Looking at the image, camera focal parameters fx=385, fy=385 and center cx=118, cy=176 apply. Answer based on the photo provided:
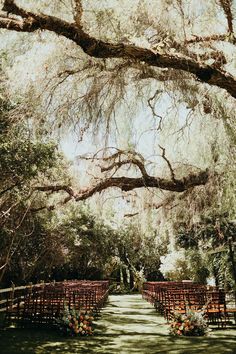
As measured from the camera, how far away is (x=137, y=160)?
312 inches

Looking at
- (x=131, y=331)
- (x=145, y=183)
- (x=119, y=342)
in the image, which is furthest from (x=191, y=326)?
(x=145, y=183)

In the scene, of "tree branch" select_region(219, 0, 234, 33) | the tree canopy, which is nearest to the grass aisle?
the tree canopy

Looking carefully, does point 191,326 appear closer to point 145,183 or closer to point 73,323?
point 73,323

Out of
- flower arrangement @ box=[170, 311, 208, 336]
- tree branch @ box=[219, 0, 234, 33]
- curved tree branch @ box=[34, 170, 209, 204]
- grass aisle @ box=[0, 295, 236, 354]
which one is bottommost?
grass aisle @ box=[0, 295, 236, 354]

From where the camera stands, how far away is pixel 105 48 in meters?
4.34

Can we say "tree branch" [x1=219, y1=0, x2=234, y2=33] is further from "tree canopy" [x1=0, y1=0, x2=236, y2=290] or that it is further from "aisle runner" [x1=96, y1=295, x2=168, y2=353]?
"aisle runner" [x1=96, y1=295, x2=168, y2=353]

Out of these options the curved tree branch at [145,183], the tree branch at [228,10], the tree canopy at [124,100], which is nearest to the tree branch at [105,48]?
the tree canopy at [124,100]

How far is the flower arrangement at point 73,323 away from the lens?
30.4 feet

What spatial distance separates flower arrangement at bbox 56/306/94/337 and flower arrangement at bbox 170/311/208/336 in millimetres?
2141

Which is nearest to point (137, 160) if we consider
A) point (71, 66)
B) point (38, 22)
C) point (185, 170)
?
point (185, 170)

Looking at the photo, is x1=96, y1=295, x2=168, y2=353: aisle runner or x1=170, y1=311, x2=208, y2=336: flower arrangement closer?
x1=96, y1=295, x2=168, y2=353: aisle runner

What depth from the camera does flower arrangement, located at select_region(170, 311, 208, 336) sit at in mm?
9102

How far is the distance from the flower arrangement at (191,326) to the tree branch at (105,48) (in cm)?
630

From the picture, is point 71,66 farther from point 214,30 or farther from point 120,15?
point 214,30
